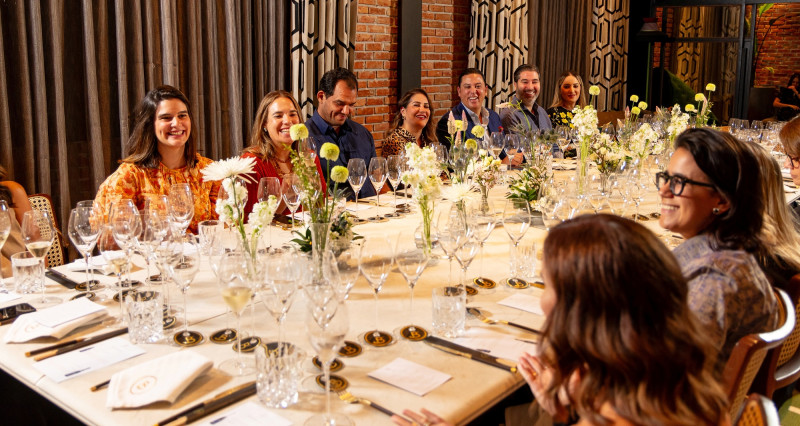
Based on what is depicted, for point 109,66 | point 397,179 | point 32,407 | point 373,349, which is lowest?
point 32,407

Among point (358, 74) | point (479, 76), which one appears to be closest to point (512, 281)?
point (479, 76)

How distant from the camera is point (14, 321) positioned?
1.90 m

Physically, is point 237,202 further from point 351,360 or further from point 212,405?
point 212,405

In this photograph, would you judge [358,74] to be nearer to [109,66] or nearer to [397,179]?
[109,66]

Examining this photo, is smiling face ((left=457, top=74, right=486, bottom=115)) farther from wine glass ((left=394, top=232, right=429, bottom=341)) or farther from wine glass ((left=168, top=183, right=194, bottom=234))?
wine glass ((left=394, top=232, right=429, bottom=341))

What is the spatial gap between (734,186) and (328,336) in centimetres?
109

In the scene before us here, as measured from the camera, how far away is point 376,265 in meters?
1.85

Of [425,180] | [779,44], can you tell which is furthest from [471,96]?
[779,44]

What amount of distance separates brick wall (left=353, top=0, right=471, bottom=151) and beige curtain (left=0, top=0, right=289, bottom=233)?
3.70 ft

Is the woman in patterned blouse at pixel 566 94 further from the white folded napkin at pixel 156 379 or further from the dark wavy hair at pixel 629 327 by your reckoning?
the dark wavy hair at pixel 629 327

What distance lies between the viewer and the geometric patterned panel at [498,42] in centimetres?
685

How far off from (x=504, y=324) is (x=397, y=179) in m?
1.52

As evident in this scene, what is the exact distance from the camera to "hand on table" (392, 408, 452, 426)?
54.0 inches

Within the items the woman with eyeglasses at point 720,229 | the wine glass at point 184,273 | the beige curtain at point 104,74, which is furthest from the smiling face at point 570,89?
the wine glass at point 184,273
